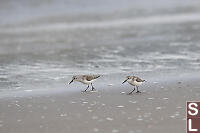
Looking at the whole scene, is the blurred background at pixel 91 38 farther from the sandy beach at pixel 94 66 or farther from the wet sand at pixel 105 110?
the wet sand at pixel 105 110

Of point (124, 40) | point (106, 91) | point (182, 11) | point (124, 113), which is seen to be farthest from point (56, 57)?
point (182, 11)

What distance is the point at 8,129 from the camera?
29.8 feet

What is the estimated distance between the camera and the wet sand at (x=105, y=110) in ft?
Result: 29.2

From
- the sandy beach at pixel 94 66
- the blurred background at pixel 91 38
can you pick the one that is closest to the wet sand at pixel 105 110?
the sandy beach at pixel 94 66

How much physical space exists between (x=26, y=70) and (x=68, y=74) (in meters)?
1.22
